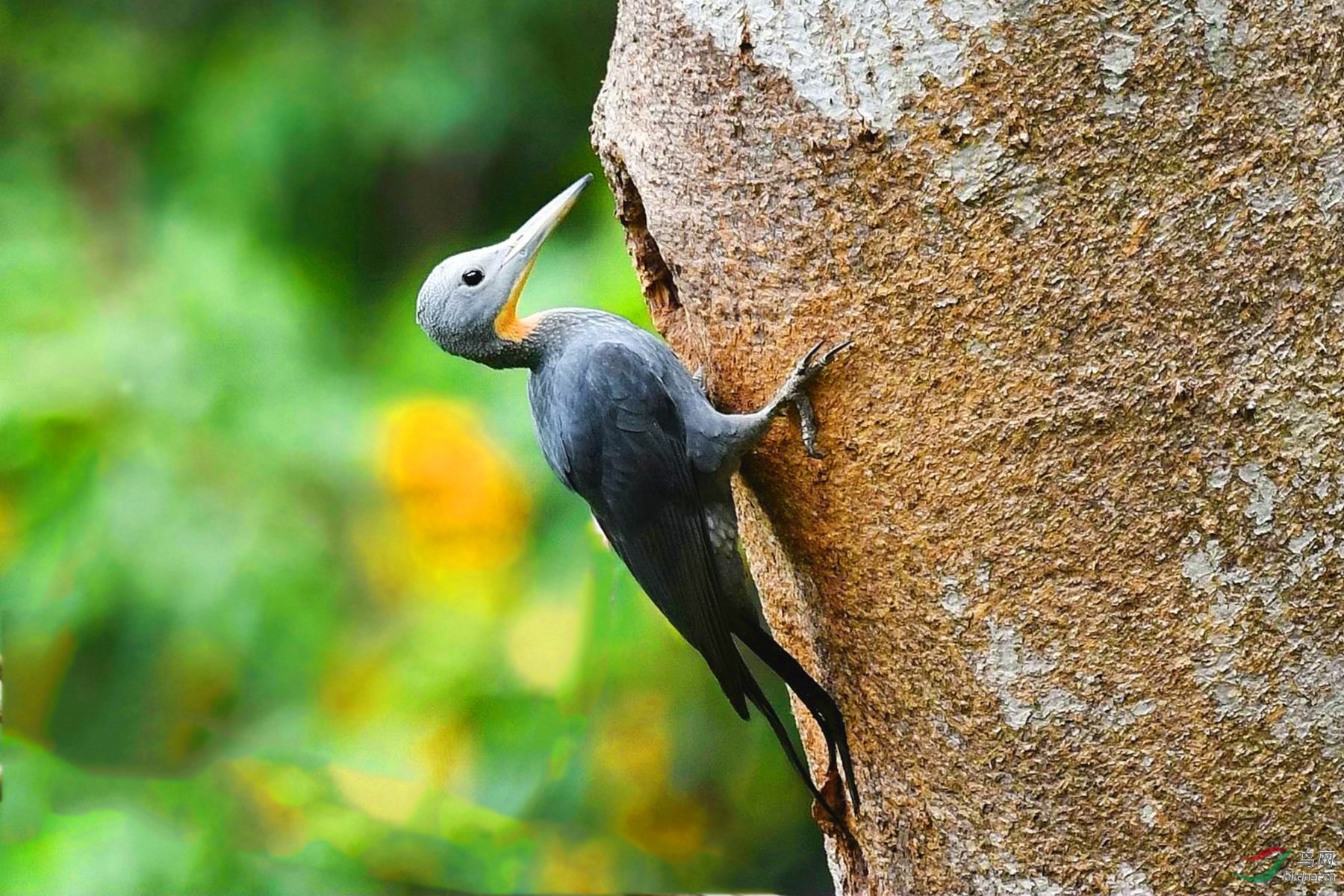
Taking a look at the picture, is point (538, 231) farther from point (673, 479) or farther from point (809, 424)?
point (809, 424)

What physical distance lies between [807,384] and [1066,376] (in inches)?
13.5

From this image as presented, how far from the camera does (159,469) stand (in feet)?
10.7

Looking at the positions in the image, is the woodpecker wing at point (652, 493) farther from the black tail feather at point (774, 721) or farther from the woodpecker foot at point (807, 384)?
the woodpecker foot at point (807, 384)

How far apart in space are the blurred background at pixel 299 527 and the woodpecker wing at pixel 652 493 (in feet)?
2.45

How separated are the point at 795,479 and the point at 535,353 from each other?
1.98ft

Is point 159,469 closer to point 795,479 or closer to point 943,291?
point 795,479

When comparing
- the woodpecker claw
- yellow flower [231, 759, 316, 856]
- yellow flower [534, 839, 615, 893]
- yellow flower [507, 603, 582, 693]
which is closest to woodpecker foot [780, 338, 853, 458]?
the woodpecker claw

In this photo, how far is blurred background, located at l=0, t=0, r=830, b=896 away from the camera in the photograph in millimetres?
2836

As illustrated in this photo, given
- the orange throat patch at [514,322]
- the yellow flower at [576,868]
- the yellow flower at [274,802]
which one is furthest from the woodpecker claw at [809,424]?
the yellow flower at [274,802]

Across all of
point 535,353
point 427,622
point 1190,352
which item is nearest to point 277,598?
point 427,622

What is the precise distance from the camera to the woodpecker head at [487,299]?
88.1 inches

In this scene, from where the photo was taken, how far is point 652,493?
6.38 ft

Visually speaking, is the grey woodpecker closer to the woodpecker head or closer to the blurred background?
the woodpecker head

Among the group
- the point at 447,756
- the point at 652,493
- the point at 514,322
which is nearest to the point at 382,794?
the point at 447,756
